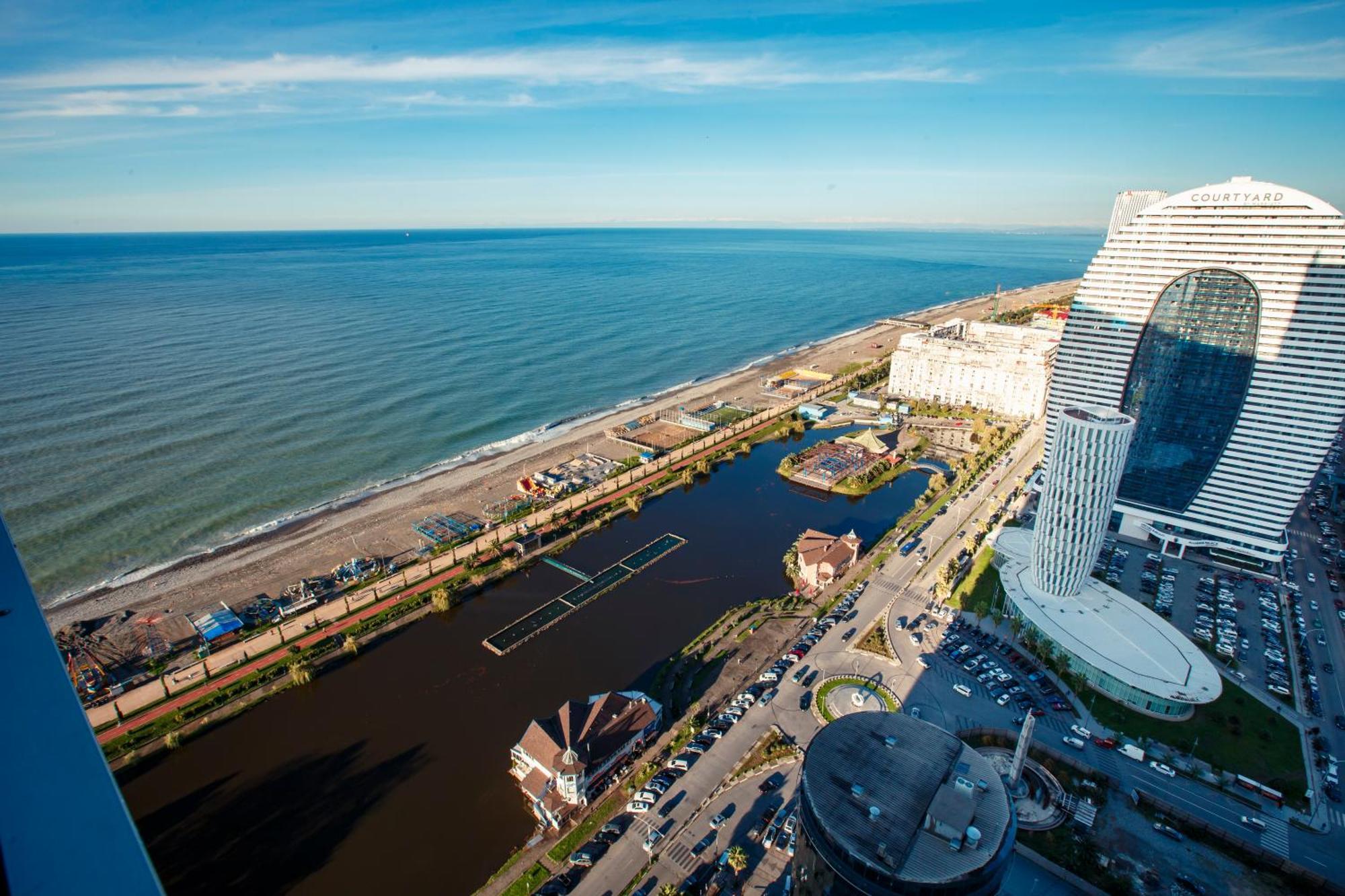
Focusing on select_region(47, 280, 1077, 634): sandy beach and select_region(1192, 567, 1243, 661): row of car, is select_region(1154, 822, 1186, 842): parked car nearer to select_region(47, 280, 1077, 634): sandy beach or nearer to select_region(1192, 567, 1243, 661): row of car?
select_region(1192, 567, 1243, 661): row of car

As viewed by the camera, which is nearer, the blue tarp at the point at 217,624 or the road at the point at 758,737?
the road at the point at 758,737

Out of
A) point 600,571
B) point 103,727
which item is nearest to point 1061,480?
point 600,571

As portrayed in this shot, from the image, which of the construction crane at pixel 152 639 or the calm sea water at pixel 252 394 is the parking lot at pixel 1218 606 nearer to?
the calm sea water at pixel 252 394

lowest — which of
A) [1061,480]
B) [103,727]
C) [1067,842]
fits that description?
[1067,842]

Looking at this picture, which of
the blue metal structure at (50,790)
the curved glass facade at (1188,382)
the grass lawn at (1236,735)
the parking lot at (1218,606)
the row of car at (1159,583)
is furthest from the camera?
the curved glass facade at (1188,382)

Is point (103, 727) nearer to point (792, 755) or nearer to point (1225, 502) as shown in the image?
point (792, 755)

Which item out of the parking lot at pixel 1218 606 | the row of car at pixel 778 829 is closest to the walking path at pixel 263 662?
the row of car at pixel 778 829

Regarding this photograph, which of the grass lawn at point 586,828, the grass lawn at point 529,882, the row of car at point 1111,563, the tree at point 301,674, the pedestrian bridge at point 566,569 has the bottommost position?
the row of car at point 1111,563
